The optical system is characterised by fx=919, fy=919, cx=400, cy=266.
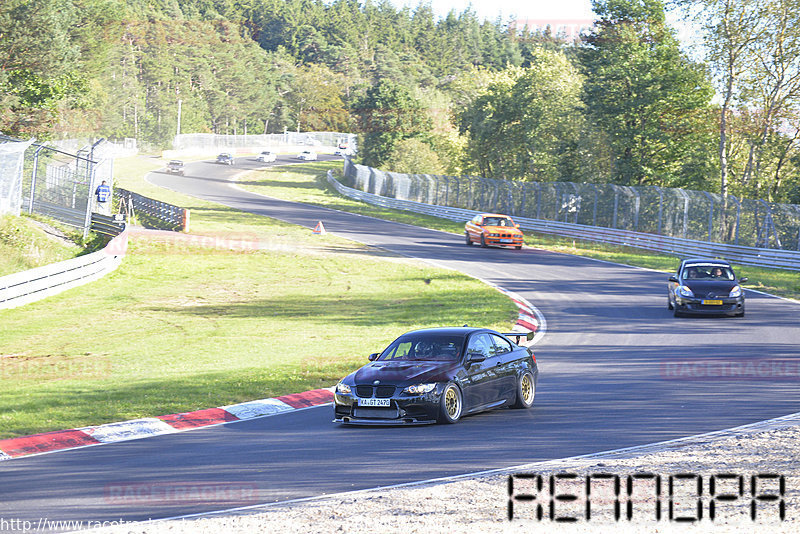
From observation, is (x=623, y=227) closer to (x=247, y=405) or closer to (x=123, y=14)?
(x=247, y=405)

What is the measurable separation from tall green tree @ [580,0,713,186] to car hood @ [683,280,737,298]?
2962 centimetres

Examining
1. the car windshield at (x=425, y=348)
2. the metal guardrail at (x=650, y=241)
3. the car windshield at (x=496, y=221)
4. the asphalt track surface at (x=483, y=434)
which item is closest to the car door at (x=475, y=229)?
the car windshield at (x=496, y=221)

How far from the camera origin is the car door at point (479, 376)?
40.4ft

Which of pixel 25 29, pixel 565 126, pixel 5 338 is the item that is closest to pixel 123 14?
pixel 25 29

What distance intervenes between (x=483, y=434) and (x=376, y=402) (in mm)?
1482

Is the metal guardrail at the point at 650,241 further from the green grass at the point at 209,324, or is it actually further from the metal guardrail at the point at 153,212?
the metal guardrail at the point at 153,212

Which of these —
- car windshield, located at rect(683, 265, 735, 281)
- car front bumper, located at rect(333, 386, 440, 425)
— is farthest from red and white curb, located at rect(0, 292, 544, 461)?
car windshield, located at rect(683, 265, 735, 281)

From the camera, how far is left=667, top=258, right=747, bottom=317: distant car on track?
2408 centimetres

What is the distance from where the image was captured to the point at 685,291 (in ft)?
79.9

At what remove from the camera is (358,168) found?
81625mm

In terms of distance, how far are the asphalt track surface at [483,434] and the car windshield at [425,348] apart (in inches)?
38.2

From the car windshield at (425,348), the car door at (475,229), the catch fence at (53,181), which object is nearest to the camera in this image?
the car windshield at (425,348)

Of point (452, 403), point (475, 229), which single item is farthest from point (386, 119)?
point (452, 403)

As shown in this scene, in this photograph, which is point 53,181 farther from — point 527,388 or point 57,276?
point 527,388
